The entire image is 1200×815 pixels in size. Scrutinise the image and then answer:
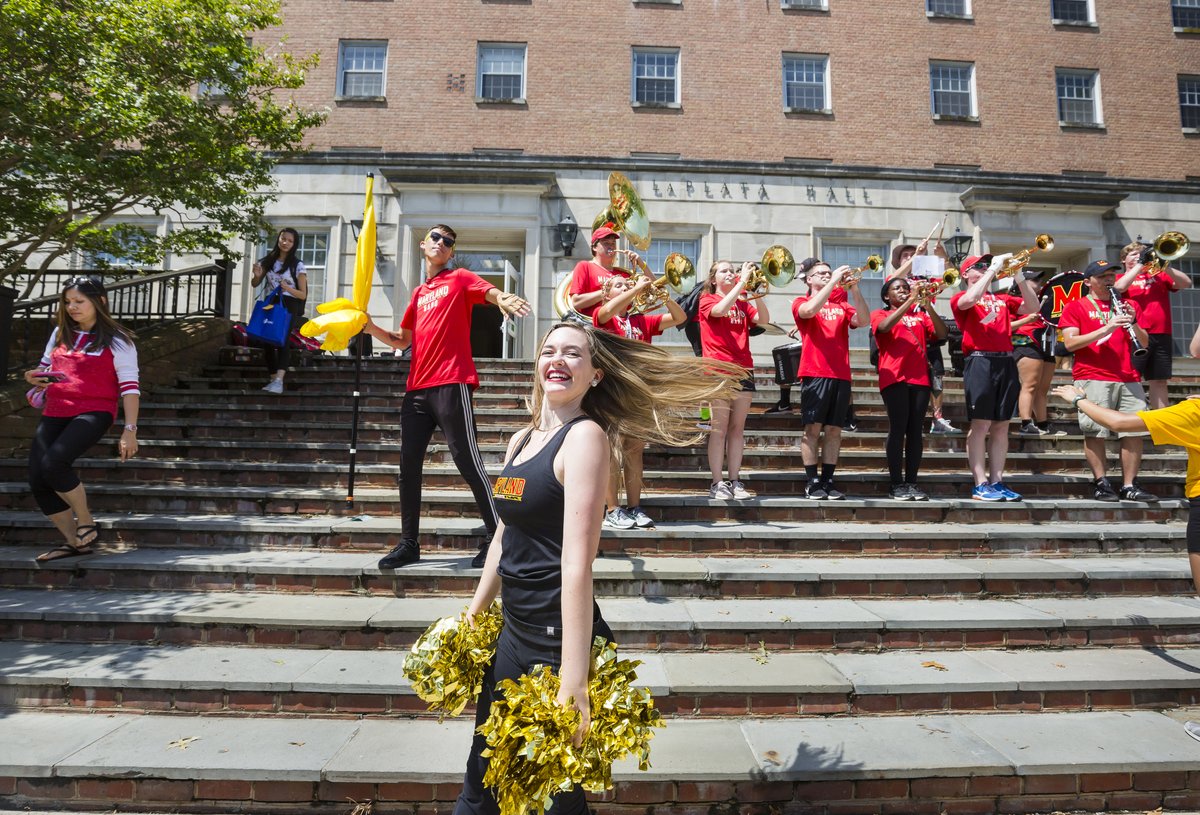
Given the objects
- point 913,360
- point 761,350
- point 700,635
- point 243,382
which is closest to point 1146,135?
point 761,350

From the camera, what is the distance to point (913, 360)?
613 centimetres

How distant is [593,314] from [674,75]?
1328 cm

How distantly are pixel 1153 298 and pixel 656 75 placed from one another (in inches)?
482

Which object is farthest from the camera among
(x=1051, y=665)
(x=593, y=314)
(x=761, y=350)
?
(x=761, y=350)

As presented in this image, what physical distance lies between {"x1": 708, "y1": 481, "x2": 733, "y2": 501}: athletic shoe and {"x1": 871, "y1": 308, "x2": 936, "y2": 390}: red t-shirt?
1889 mm

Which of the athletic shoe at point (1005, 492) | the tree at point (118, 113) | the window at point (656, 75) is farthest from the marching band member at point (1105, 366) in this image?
the window at point (656, 75)

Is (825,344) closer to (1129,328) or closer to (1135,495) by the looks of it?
(1129,328)

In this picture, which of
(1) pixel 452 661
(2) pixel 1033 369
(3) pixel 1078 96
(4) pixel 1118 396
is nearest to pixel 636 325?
(1) pixel 452 661

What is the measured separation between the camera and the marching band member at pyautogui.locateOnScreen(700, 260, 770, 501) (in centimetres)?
591

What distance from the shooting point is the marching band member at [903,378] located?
6.12m

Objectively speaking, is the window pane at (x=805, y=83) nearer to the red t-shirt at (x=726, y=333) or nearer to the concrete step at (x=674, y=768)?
the red t-shirt at (x=726, y=333)

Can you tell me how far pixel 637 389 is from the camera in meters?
2.38

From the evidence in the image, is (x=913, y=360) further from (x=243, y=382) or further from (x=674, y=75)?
(x=674, y=75)

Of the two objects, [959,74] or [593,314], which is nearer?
[593,314]
